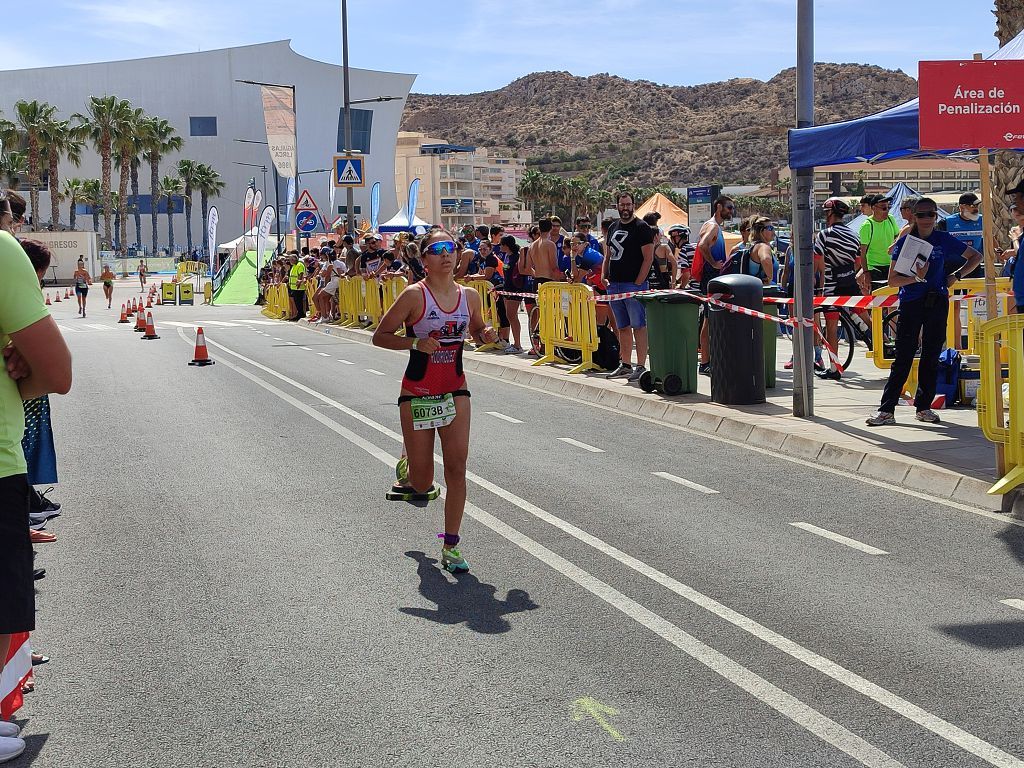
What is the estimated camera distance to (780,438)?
34.9ft

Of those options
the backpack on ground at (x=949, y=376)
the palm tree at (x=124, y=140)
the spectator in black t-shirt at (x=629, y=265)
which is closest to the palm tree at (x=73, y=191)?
the palm tree at (x=124, y=140)

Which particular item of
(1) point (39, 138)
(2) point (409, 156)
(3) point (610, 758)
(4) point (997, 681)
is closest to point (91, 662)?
(3) point (610, 758)

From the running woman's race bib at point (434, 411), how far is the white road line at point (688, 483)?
271 centimetres

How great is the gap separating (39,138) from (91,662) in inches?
3694

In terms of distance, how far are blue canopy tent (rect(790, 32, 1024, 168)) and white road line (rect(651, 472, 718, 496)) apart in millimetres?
3047

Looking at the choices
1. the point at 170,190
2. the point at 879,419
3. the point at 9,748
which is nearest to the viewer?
the point at 9,748

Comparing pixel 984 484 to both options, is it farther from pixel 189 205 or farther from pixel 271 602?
pixel 189 205

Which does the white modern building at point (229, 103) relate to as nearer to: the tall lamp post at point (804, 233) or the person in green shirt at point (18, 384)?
the tall lamp post at point (804, 233)

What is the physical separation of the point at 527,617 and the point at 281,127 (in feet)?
118

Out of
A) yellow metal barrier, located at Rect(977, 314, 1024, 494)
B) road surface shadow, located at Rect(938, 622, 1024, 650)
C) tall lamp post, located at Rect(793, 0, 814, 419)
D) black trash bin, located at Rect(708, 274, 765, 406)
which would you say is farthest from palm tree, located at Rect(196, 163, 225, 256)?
road surface shadow, located at Rect(938, 622, 1024, 650)

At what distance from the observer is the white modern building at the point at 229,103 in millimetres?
137125

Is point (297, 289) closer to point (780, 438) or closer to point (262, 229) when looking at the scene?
point (262, 229)

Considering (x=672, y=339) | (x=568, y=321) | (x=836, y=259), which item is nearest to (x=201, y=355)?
(x=568, y=321)

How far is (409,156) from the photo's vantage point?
166 m
